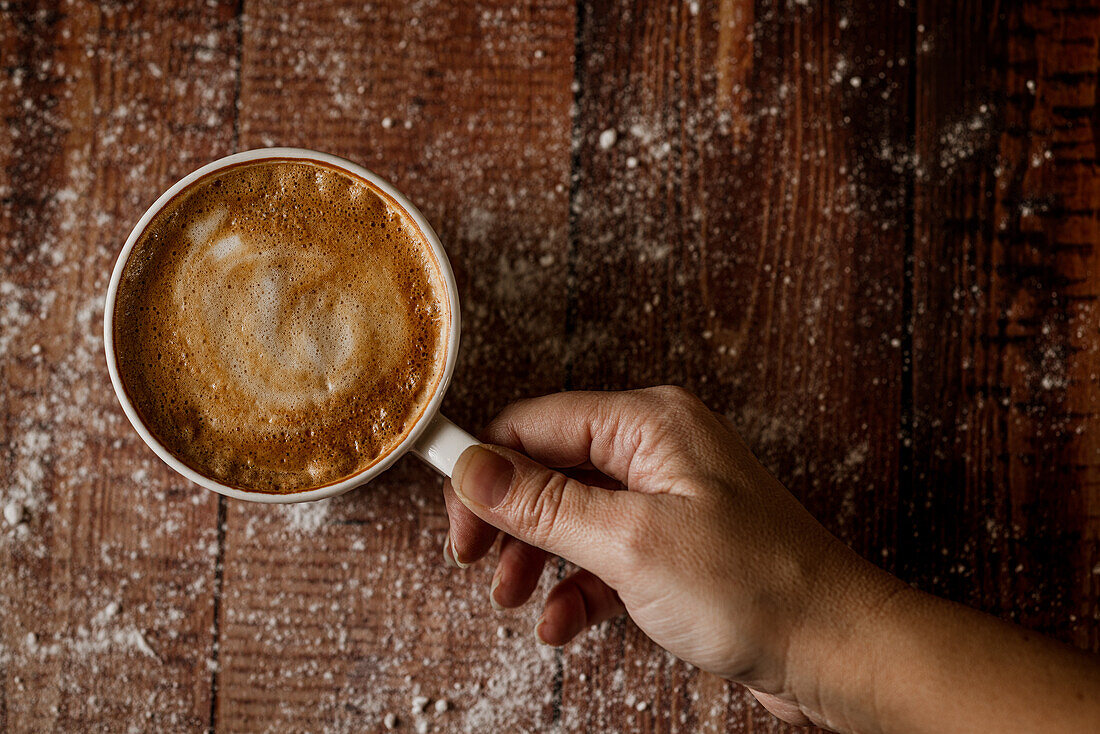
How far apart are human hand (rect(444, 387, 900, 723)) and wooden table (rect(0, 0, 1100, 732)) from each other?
0.18m

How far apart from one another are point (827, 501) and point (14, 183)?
0.88 m

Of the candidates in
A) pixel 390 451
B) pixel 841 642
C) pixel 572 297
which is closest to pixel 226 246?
pixel 390 451

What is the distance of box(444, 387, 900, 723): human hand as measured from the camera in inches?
23.4

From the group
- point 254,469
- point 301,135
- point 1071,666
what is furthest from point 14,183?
point 1071,666

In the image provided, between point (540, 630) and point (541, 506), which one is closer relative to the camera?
point (541, 506)

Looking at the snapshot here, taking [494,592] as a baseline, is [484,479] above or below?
above

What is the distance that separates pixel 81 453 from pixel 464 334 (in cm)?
40

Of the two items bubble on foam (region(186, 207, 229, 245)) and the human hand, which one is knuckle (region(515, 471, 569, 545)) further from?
bubble on foam (region(186, 207, 229, 245))

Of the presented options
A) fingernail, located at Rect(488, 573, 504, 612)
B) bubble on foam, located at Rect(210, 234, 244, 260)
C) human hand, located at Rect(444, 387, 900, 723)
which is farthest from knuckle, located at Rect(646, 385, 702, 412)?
bubble on foam, located at Rect(210, 234, 244, 260)

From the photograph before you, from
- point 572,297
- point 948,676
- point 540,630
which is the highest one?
point 572,297

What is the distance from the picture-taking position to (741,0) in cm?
84

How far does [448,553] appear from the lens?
2.60 ft

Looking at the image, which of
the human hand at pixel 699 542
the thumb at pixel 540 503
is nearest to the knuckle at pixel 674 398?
the human hand at pixel 699 542

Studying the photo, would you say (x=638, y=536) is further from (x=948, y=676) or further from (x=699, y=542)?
(x=948, y=676)
